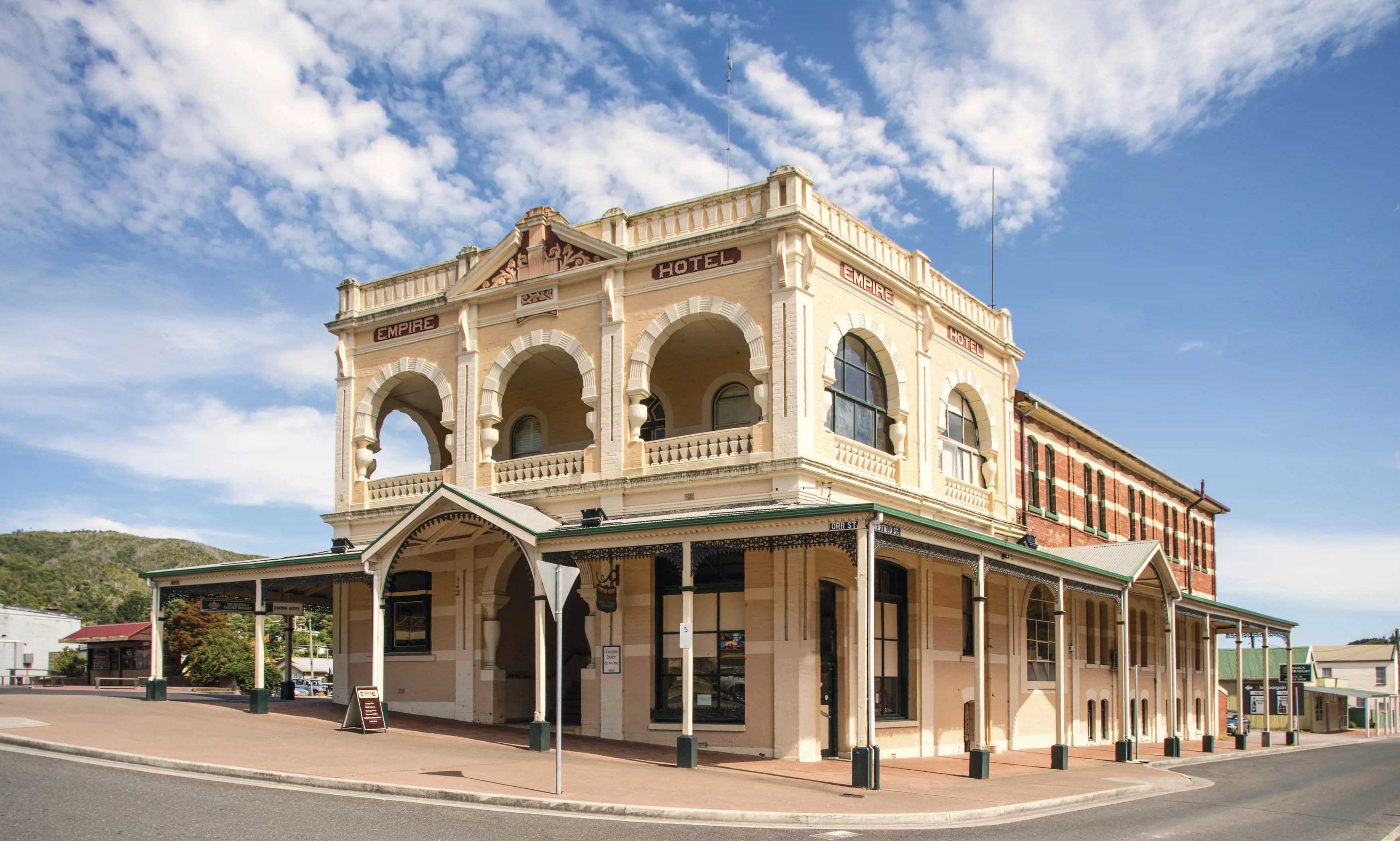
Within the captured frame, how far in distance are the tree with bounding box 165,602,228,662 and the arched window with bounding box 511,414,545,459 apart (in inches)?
1049

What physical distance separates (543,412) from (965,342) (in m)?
9.56

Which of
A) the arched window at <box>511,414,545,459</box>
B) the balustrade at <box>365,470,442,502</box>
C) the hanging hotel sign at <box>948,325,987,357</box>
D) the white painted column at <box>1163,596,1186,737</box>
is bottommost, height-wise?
the white painted column at <box>1163,596,1186,737</box>

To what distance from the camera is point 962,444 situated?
25.2 metres

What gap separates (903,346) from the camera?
2227 cm

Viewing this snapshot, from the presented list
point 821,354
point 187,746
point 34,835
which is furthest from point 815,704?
point 34,835

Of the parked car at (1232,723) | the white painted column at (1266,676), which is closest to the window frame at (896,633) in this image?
the white painted column at (1266,676)

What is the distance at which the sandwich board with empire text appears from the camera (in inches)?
744

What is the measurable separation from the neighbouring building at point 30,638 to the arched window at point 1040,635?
49.0 meters

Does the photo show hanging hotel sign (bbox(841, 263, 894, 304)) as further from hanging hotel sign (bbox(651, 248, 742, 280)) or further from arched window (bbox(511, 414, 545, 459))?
arched window (bbox(511, 414, 545, 459))

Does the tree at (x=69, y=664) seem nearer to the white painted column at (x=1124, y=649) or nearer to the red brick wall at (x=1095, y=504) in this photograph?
the red brick wall at (x=1095, y=504)

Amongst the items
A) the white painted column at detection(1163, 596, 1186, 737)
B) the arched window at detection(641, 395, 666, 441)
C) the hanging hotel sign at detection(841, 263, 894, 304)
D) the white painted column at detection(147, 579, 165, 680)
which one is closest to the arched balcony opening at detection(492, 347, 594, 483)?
the arched window at detection(641, 395, 666, 441)

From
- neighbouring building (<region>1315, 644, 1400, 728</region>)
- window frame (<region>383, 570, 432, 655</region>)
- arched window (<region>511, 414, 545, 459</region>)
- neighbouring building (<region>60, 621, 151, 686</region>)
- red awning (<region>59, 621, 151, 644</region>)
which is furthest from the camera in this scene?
neighbouring building (<region>1315, 644, 1400, 728</region>)

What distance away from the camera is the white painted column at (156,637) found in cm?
2255

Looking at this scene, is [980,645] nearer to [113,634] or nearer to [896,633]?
[896,633]
